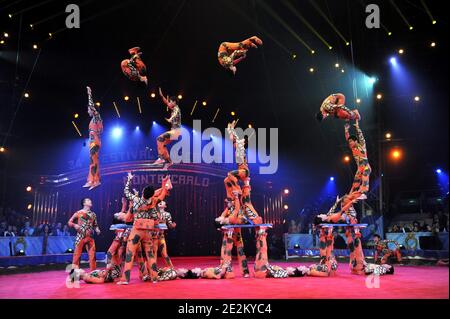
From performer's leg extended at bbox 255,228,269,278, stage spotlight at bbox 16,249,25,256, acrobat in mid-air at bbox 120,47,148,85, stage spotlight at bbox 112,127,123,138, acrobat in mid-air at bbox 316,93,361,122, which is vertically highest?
stage spotlight at bbox 112,127,123,138

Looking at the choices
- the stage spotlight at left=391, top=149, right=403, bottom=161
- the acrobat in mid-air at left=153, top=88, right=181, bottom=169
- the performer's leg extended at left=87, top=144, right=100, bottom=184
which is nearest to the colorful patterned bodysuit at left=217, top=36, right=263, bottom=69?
the acrobat in mid-air at left=153, top=88, right=181, bottom=169

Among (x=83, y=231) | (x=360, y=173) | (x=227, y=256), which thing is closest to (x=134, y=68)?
(x=83, y=231)

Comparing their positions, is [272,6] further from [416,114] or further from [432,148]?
[432,148]

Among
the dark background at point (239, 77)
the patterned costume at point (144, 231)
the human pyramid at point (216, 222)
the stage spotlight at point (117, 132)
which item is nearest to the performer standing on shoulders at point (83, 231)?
the human pyramid at point (216, 222)

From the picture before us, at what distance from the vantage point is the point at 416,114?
50.0 ft

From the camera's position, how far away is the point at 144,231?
6.37 meters

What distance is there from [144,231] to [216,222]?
1.57 meters

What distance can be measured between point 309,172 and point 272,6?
8.15m

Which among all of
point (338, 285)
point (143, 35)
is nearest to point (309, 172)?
point (143, 35)

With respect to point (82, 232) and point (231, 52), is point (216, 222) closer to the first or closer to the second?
point (82, 232)

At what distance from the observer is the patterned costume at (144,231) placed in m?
6.22

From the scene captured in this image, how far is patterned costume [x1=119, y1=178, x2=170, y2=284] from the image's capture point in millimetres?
6223

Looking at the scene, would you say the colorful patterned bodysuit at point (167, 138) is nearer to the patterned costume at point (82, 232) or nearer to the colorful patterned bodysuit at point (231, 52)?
the colorful patterned bodysuit at point (231, 52)

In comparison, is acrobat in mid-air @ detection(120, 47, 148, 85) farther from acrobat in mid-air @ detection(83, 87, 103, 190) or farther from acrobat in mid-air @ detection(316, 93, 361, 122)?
acrobat in mid-air @ detection(316, 93, 361, 122)
